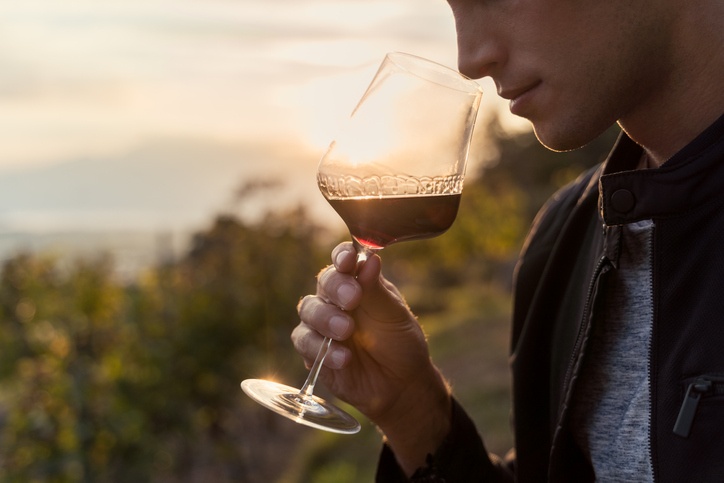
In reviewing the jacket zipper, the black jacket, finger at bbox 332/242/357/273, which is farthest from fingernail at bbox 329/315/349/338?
the jacket zipper

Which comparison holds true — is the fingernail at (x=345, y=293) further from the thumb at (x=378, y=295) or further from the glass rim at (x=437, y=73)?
the glass rim at (x=437, y=73)

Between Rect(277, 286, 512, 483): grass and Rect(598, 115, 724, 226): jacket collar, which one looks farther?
Rect(277, 286, 512, 483): grass

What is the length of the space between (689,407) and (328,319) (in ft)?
2.54

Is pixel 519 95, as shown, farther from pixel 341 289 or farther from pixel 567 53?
pixel 341 289

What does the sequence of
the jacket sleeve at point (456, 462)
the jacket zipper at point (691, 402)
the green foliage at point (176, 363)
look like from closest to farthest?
the jacket zipper at point (691, 402), the jacket sleeve at point (456, 462), the green foliage at point (176, 363)

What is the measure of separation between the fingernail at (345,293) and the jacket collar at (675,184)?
1.89 ft

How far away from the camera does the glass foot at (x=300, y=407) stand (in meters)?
1.70

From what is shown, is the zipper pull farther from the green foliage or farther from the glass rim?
the green foliage

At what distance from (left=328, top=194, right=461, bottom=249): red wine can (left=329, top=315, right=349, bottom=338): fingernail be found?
19cm

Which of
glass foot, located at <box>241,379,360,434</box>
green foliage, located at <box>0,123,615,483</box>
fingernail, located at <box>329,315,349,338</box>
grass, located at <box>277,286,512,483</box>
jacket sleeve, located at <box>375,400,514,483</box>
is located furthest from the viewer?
grass, located at <box>277,286,512,483</box>

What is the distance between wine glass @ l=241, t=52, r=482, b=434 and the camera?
174 centimetres

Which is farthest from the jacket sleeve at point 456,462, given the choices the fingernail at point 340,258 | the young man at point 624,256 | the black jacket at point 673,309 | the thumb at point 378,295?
the fingernail at point 340,258

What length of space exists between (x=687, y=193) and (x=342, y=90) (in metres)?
0.82

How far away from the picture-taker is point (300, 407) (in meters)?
1.83
